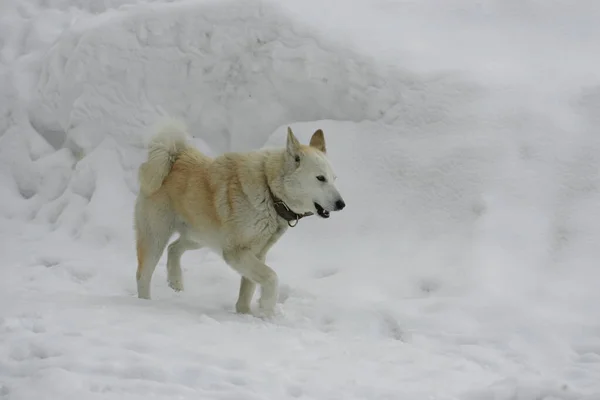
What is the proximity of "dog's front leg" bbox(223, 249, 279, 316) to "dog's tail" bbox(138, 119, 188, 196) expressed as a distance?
3.20ft

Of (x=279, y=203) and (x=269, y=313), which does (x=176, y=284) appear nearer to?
(x=269, y=313)

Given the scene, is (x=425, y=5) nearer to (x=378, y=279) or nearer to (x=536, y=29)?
(x=536, y=29)

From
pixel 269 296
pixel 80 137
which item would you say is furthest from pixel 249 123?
pixel 269 296

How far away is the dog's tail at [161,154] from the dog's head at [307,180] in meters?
1.08

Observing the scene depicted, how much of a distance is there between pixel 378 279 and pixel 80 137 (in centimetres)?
460

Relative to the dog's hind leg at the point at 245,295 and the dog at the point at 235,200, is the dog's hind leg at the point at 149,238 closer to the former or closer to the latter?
the dog at the point at 235,200

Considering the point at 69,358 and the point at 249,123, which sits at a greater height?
the point at 249,123

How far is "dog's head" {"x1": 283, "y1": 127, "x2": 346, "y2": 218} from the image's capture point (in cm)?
504

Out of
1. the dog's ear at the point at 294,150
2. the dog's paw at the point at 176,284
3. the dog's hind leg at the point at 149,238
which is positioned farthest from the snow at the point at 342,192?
the dog's ear at the point at 294,150

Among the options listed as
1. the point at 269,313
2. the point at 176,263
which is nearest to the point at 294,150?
the point at 269,313

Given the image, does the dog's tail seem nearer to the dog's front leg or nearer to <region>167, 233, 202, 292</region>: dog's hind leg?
<region>167, 233, 202, 292</region>: dog's hind leg

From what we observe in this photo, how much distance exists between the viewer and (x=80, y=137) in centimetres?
835

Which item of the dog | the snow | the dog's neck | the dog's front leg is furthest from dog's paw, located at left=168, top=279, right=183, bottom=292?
the dog's neck

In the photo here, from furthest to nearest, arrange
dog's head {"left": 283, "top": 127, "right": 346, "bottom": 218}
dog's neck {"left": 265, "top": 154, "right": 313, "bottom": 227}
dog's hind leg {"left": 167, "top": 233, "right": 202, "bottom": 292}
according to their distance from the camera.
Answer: dog's hind leg {"left": 167, "top": 233, "right": 202, "bottom": 292} < dog's neck {"left": 265, "top": 154, "right": 313, "bottom": 227} < dog's head {"left": 283, "top": 127, "right": 346, "bottom": 218}
